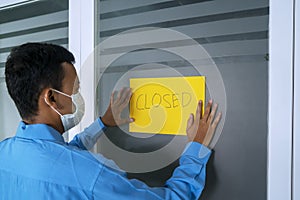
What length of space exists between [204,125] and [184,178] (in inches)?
6.5

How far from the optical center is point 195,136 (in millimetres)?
747

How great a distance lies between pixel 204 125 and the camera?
0.75 meters

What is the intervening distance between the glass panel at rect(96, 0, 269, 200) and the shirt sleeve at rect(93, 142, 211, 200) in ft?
0.22

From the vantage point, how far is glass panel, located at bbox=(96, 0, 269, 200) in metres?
0.69

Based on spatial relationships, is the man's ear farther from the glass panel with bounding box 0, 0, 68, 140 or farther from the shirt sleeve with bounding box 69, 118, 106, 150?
the glass panel with bounding box 0, 0, 68, 140

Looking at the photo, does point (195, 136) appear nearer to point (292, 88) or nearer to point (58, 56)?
point (292, 88)

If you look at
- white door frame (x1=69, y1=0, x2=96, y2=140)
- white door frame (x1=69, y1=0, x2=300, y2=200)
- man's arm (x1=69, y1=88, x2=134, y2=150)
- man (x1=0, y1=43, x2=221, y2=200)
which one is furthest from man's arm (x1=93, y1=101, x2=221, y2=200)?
white door frame (x1=69, y1=0, x2=96, y2=140)

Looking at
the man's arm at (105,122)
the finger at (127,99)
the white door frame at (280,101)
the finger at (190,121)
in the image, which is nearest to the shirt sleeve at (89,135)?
the man's arm at (105,122)

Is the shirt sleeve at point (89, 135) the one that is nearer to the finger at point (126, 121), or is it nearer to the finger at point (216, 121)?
the finger at point (126, 121)

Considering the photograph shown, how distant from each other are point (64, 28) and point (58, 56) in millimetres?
393

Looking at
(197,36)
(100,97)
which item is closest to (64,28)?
(100,97)

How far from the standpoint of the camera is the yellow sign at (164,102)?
77 centimetres

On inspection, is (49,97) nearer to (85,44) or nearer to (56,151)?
(56,151)

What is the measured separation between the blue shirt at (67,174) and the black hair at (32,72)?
0.27ft
